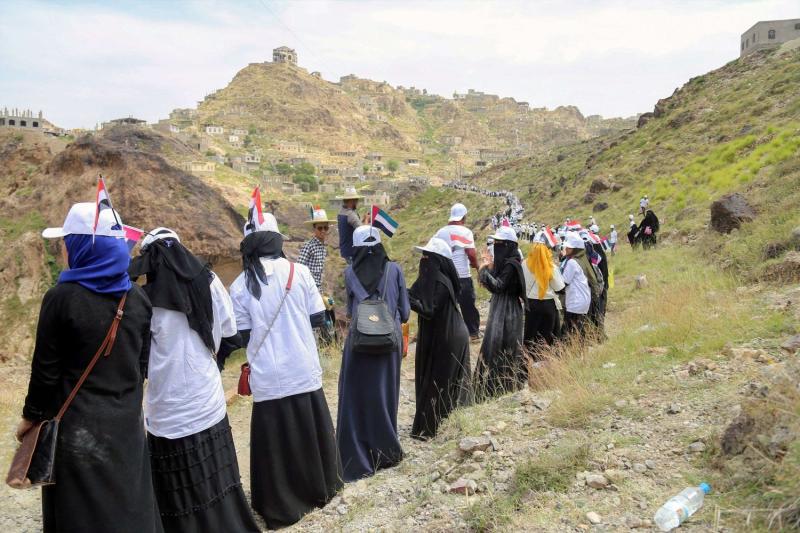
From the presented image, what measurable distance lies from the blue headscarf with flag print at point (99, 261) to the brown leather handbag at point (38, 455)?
0.35 m

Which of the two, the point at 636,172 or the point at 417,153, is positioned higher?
the point at 417,153

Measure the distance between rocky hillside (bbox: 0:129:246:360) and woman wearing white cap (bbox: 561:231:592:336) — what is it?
211 inches

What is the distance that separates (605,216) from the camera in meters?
23.8

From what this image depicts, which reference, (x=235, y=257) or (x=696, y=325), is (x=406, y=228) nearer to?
(x=235, y=257)

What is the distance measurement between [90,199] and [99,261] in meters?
7.87

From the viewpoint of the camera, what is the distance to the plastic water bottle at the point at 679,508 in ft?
8.06

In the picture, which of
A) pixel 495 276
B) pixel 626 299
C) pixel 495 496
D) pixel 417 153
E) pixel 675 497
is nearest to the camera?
pixel 675 497

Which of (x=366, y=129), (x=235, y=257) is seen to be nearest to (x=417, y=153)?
(x=366, y=129)

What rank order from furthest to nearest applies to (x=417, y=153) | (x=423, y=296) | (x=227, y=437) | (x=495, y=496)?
1. (x=417, y=153)
2. (x=423, y=296)
3. (x=227, y=437)
4. (x=495, y=496)

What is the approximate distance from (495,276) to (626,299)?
4726 millimetres

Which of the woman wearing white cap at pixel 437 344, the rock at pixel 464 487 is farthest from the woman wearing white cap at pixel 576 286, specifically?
the rock at pixel 464 487

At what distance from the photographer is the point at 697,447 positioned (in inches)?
120

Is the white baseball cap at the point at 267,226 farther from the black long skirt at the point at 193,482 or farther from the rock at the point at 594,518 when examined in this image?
the rock at the point at 594,518

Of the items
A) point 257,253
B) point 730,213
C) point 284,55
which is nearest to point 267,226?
point 257,253
